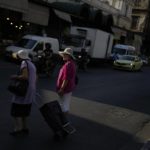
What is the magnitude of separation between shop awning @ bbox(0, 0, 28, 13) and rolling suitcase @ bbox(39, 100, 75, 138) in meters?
22.7

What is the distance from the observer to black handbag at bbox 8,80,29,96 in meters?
9.12

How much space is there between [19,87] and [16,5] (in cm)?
2443

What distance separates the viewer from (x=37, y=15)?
36.5 meters

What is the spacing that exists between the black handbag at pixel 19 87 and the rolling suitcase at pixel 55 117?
551 millimetres

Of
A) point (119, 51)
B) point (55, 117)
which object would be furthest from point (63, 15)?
point (55, 117)

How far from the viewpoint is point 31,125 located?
423 inches

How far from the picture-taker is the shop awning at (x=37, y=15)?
35.2 meters

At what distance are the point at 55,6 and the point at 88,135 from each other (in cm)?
3129

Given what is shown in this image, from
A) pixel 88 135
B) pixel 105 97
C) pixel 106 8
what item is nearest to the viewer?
pixel 88 135

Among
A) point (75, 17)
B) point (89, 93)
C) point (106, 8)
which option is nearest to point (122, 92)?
point (89, 93)

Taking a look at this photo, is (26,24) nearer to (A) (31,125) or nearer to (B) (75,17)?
(B) (75,17)

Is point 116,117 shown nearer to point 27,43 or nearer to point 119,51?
point 27,43

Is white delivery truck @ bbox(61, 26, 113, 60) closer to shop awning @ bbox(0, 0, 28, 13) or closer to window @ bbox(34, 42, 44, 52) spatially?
shop awning @ bbox(0, 0, 28, 13)

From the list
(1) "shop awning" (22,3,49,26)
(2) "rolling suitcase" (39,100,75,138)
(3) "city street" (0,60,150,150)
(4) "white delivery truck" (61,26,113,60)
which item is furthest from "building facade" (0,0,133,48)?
(2) "rolling suitcase" (39,100,75,138)
